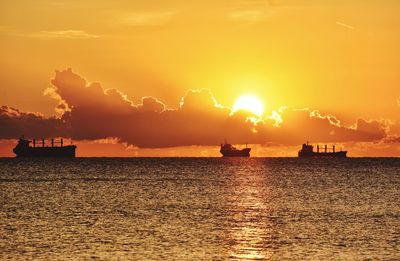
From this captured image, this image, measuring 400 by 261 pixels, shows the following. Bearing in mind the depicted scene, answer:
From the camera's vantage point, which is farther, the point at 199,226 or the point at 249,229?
the point at 199,226

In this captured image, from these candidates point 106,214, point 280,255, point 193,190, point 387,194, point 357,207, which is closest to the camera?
point 280,255

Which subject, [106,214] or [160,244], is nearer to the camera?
[160,244]

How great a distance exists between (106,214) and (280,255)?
35396 mm

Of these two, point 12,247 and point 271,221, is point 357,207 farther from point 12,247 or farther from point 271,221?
point 12,247

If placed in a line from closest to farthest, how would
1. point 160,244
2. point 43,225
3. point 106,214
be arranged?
1. point 160,244
2. point 43,225
3. point 106,214

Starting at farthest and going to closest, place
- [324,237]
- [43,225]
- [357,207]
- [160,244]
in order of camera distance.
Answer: [357,207], [43,225], [324,237], [160,244]

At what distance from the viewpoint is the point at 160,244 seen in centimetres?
6391

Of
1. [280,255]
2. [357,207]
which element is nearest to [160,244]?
[280,255]

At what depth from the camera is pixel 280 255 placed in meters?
59.0

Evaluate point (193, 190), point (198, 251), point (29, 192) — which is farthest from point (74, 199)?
point (198, 251)

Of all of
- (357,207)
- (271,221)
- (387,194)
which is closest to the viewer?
(271,221)

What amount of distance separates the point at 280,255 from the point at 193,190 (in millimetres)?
81429

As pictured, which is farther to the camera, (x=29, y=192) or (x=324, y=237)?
(x=29, y=192)

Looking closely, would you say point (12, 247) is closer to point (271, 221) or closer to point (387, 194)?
point (271, 221)
